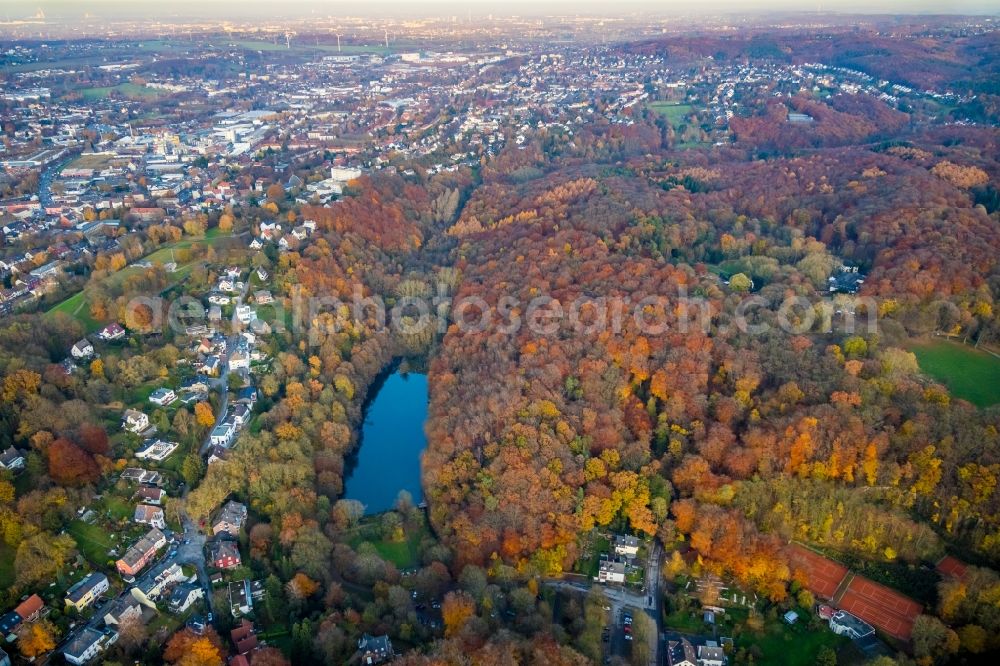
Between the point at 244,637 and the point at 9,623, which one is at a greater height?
the point at 9,623

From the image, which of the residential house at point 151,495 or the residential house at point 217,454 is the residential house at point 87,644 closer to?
the residential house at point 151,495

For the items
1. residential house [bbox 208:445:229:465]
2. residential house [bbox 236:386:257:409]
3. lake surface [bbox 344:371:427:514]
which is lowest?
lake surface [bbox 344:371:427:514]

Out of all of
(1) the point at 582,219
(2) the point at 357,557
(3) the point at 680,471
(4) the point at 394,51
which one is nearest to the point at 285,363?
(2) the point at 357,557

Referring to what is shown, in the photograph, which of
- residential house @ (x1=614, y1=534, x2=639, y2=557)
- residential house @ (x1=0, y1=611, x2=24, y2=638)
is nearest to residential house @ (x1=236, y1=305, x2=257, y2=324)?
residential house @ (x1=0, y1=611, x2=24, y2=638)

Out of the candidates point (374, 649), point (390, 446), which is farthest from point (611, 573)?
point (390, 446)

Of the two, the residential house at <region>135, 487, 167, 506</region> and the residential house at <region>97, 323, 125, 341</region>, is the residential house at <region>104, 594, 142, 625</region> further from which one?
the residential house at <region>97, 323, 125, 341</region>

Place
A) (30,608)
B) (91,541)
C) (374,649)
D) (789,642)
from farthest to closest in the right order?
(91,541)
(789,642)
(30,608)
(374,649)

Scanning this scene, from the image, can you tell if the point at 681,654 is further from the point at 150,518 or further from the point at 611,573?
the point at 150,518
